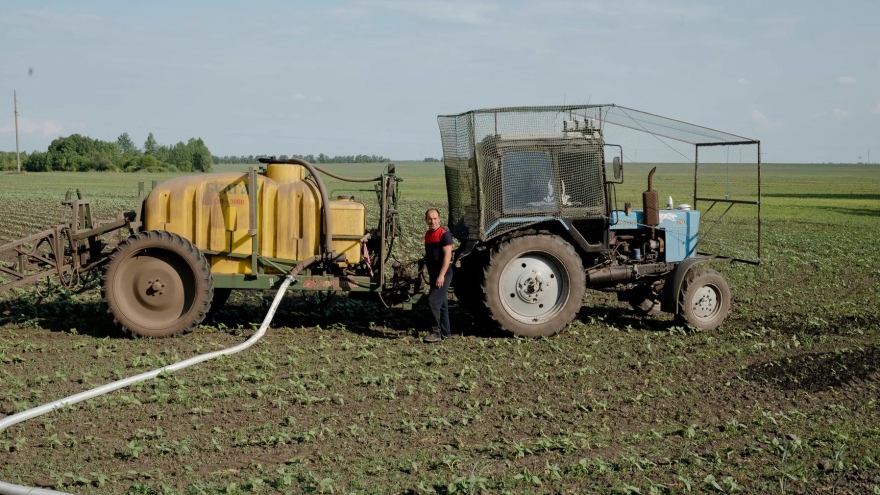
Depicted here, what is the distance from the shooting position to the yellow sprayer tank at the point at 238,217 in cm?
1138

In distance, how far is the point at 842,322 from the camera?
42.1 feet

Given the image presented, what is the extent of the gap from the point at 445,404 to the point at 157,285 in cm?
449

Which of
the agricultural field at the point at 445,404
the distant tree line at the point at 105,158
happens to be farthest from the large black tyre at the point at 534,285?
the distant tree line at the point at 105,158

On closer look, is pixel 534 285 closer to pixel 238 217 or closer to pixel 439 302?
pixel 439 302

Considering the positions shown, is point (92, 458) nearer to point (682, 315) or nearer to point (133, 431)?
point (133, 431)

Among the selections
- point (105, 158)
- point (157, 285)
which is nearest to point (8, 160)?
point (105, 158)

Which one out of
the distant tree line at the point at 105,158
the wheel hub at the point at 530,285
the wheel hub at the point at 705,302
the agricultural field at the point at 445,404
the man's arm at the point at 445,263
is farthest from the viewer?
the distant tree line at the point at 105,158

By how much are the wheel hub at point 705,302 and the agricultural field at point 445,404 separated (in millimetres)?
317

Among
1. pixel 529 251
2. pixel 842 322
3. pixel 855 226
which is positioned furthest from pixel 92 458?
pixel 855 226

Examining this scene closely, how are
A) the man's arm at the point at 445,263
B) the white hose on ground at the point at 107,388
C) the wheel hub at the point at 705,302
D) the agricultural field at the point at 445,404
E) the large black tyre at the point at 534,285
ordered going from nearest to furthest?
the white hose on ground at the point at 107,388, the agricultural field at the point at 445,404, the man's arm at the point at 445,263, the large black tyre at the point at 534,285, the wheel hub at the point at 705,302


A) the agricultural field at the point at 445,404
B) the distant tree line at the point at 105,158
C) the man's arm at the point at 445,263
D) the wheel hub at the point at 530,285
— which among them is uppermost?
the distant tree line at the point at 105,158

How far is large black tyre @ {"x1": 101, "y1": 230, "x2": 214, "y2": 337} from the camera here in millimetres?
11016

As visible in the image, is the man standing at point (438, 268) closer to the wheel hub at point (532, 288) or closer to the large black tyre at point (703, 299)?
the wheel hub at point (532, 288)

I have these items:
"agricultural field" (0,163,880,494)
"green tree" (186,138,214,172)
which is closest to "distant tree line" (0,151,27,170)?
"green tree" (186,138,214,172)
